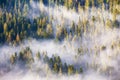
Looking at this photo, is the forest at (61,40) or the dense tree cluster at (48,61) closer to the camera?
the dense tree cluster at (48,61)

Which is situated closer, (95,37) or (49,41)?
(49,41)

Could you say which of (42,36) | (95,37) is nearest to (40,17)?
(42,36)

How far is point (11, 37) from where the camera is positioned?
89500mm

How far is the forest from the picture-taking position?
85.0 meters

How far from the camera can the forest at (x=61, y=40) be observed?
85.0 m

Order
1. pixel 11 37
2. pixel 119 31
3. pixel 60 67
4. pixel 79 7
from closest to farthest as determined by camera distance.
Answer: pixel 60 67 < pixel 11 37 < pixel 119 31 < pixel 79 7

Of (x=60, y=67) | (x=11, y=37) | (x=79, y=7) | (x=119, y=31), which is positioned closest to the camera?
(x=60, y=67)

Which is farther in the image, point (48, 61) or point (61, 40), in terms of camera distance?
point (61, 40)

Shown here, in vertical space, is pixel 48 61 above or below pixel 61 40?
below

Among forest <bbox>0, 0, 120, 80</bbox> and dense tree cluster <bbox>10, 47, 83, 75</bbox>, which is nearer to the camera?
dense tree cluster <bbox>10, 47, 83, 75</bbox>

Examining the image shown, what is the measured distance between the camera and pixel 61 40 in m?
92.8

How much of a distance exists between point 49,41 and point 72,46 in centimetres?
685

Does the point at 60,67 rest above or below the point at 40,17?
below

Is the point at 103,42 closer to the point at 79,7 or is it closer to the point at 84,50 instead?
the point at 84,50
